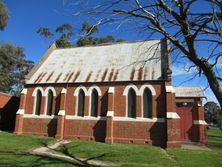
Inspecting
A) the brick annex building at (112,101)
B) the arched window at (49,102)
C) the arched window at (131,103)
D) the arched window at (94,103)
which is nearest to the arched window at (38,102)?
the brick annex building at (112,101)

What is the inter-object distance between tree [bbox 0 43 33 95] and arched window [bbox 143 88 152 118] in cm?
4134

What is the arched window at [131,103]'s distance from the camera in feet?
72.1

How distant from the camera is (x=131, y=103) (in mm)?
22234

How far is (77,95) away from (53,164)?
12.5 meters

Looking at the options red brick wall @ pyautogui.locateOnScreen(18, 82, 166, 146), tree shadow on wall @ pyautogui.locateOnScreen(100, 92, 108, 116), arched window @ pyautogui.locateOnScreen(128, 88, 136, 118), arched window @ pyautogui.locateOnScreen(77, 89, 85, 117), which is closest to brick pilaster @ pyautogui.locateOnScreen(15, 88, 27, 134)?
red brick wall @ pyautogui.locateOnScreen(18, 82, 166, 146)

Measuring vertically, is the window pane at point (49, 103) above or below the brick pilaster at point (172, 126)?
above

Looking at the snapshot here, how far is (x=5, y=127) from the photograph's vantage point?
3027 cm

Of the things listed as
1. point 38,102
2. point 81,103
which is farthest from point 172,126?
point 38,102

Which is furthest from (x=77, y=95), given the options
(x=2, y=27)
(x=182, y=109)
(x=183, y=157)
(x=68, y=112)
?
(x=2, y=27)

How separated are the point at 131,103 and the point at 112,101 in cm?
162

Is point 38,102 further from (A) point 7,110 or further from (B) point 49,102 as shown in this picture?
(A) point 7,110

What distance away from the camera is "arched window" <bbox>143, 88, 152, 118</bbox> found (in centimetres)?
2153

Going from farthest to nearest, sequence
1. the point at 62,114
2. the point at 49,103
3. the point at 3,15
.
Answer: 1. the point at 3,15
2. the point at 49,103
3. the point at 62,114

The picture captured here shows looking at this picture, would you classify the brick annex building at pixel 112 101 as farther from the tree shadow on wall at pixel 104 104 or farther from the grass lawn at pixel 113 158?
the grass lawn at pixel 113 158
